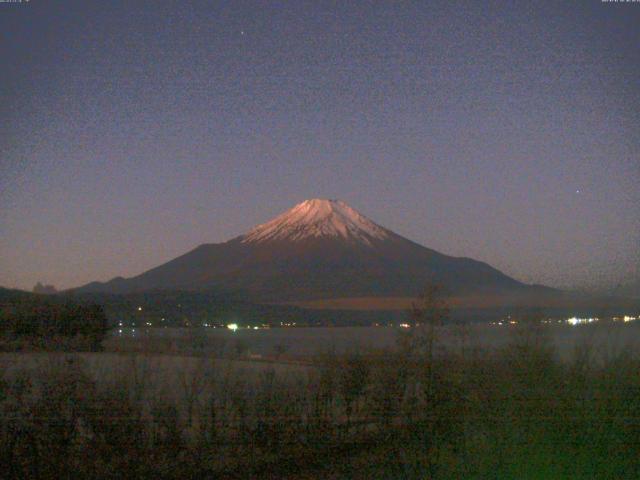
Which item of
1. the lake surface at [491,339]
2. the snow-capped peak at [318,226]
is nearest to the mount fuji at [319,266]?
the snow-capped peak at [318,226]

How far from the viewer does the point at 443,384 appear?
11.6m

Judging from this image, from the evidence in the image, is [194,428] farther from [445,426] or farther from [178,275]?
[178,275]

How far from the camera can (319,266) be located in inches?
1785

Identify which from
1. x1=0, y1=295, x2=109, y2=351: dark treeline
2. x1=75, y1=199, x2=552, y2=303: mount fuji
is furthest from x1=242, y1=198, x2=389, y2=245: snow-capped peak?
x1=0, y1=295, x2=109, y2=351: dark treeline

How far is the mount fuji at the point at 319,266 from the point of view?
1469 inches

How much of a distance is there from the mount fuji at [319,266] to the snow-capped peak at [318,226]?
76 mm

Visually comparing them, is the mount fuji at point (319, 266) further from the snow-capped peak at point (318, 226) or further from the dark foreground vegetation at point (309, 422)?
the dark foreground vegetation at point (309, 422)

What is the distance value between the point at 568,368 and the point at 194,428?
4563 millimetres

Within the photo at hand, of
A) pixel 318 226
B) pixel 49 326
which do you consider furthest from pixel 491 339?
pixel 318 226

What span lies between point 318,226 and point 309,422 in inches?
1911

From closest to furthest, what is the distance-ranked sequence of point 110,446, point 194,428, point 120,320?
point 110,446 < point 194,428 < point 120,320

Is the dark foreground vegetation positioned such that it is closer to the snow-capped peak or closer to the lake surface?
the lake surface

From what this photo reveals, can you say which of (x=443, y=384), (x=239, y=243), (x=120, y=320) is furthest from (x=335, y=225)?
(x=443, y=384)

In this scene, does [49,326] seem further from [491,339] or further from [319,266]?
[319,266]
